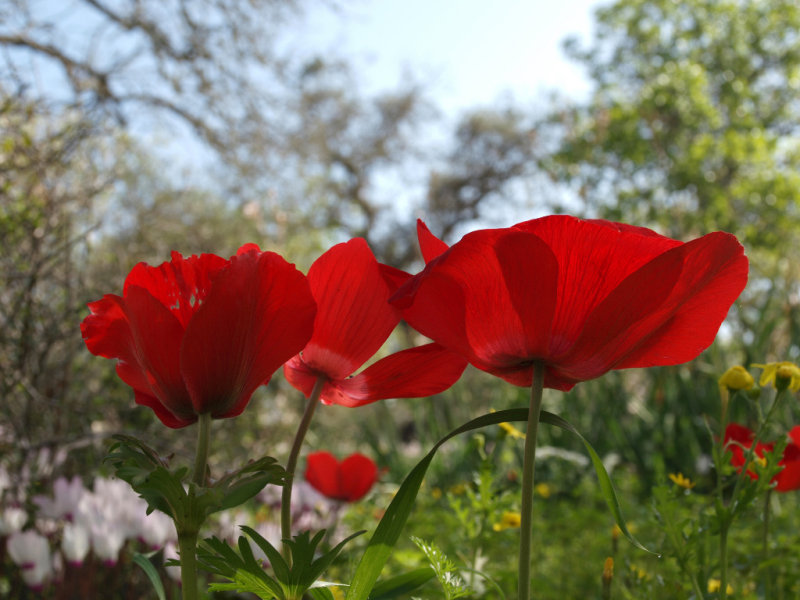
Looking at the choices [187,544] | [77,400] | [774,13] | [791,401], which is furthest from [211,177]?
[774,13]

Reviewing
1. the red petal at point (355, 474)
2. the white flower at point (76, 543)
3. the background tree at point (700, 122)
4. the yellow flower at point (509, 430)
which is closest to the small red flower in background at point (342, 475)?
the red petal at point (355, 474)

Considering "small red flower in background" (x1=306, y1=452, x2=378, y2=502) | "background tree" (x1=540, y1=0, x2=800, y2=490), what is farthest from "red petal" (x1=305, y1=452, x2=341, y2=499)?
"background tree" (x1=540, y1=0, x2=800, y2=490)

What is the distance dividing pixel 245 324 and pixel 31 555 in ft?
3.58

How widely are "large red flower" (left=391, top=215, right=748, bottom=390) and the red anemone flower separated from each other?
33 millimetres

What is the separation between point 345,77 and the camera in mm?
17438

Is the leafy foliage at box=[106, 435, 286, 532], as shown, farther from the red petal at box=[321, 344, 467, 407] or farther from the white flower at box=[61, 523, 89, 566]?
the white flower at box=[61, 523, 89, 566]

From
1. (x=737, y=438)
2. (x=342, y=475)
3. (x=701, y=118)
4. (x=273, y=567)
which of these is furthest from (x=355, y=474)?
(x=701, y=118)

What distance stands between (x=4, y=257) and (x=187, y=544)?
204cm

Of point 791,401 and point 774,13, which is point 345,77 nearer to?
point 774,13

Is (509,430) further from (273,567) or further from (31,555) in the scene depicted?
(31,555)

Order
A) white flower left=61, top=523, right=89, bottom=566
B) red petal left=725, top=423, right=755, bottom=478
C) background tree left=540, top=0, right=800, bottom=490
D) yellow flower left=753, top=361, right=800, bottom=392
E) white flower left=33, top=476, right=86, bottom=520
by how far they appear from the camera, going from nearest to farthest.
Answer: yellow flower left=753, top=361, right=800, bottom=392
red petal left=725, top=423, right=755, bottom=478
white flower left=61, top=523, right=89, bottom=566
white flower left=33, top=476, right=86, bottom=520
background tree left=540, top=0, right=800, bottom=490

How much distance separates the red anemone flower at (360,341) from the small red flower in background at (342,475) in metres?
0.96

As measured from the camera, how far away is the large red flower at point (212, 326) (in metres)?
0.42

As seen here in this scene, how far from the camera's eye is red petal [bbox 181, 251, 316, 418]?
0.42 m
